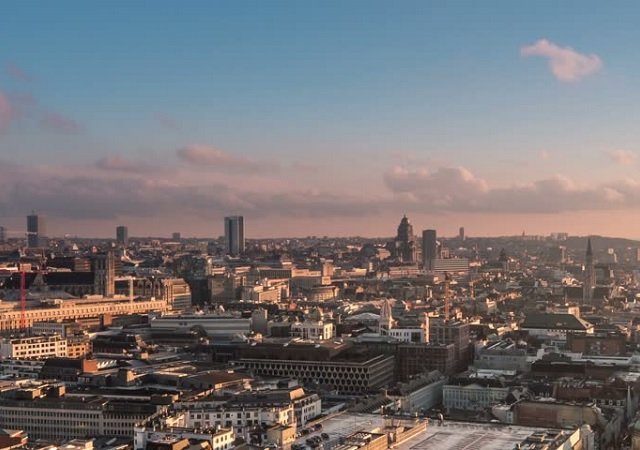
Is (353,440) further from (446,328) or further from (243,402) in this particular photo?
(446,328)

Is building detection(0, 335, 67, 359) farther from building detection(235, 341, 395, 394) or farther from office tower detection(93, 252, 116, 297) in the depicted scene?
office tower detection(93, 252, 116, 297)

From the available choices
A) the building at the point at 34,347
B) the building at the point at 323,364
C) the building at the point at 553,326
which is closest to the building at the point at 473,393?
the building at the point at 323,364

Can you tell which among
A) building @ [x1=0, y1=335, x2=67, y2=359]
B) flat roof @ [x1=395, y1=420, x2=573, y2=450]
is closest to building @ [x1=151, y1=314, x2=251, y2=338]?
building @ [x1=0, y1=335, x2=67, y2=359]

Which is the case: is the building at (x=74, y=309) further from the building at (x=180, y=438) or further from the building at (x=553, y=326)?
the building at (x=180, y=438)

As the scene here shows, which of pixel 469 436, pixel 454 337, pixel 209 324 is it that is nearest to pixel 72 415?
pixel 469 436

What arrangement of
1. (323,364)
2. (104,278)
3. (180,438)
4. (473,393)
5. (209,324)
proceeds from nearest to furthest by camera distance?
(180,438) → (473,393) → (323,364) → (209,324) → (104,278)

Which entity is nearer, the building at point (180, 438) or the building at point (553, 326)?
the building at point (180, 438)

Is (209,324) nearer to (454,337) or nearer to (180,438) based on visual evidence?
(454,337)

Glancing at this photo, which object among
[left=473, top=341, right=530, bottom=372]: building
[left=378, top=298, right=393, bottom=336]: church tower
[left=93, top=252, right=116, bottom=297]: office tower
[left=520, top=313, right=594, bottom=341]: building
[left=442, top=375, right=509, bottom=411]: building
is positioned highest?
[left=93, top=252, right=116, bottom=297]: office tower

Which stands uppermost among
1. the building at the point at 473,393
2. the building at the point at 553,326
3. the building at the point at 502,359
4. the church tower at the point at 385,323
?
the church tower at the point at 385,323

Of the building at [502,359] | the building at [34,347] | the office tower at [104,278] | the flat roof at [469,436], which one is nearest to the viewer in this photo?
the flat roof at [469,436]
